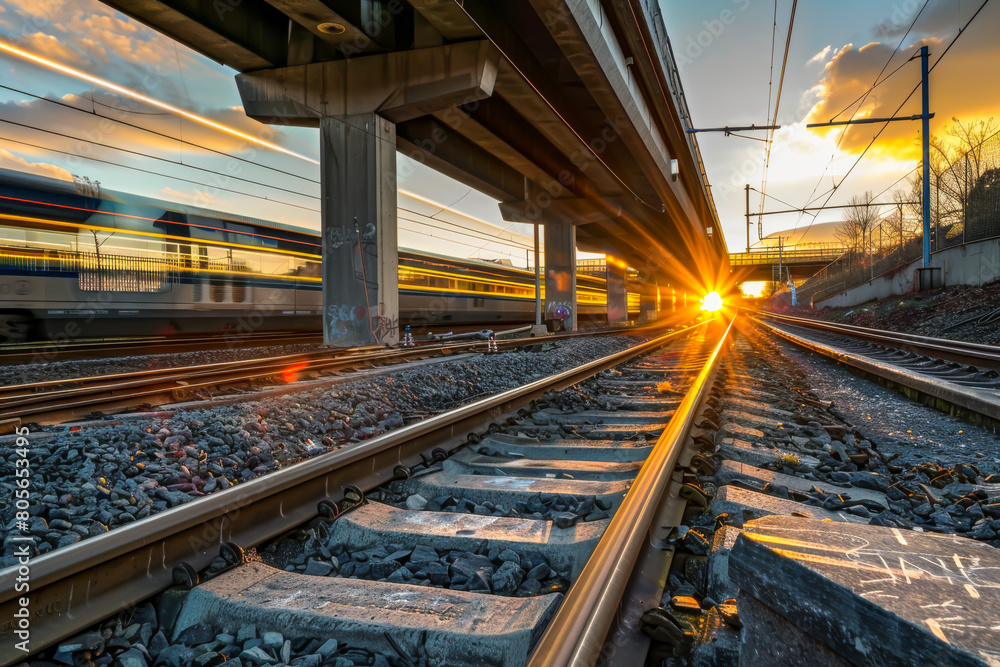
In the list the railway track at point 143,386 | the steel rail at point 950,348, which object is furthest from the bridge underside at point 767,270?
the railway track at point 143,386

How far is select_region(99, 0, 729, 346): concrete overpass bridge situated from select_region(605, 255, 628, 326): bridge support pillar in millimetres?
22092

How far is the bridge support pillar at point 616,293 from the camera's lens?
1601 inches

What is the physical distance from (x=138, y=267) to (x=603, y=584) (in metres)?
15.0

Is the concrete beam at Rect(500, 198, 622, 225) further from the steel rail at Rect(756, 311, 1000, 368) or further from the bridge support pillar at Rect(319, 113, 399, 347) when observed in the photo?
the steel rail at Rect(756, 311, 1000, 368)

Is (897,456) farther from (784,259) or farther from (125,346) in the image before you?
(784,259)

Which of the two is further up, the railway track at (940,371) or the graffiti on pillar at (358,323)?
the graffiti on pillar at (358,323)

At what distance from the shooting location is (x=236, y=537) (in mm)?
2527

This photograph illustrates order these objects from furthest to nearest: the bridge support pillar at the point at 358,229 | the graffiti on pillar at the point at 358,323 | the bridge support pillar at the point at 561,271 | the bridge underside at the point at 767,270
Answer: the bridge underside at the point at 767,270
the bridge support pillar at the point at 561,271
the graffiti on pillar at the point at 358,323
the bridge support pillar at the point at 358,229

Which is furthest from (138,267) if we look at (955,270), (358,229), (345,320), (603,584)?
(955,270)

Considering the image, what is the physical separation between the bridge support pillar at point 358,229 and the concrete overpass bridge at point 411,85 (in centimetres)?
3

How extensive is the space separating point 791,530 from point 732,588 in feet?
2.08

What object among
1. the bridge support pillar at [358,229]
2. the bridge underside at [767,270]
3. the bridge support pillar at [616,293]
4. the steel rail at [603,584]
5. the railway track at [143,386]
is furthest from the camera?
the bridge underside at [767,270]

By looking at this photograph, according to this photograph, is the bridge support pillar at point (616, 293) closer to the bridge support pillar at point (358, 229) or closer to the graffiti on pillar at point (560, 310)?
the graffiti on pillar at point (560, 310)

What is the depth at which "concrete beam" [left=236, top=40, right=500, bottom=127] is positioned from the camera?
1237 centimetres
